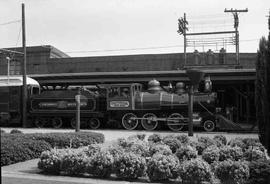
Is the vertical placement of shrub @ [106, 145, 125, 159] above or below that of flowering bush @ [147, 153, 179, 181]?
above

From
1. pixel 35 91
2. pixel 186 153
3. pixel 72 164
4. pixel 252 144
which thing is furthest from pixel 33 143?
pixel 35 91

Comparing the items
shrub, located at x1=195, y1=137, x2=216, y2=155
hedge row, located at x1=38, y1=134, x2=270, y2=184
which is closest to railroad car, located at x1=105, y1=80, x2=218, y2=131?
shrub, located at x1=195, y1=137, x2=216, y2=155

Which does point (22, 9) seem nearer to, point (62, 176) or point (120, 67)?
point (120, 67)

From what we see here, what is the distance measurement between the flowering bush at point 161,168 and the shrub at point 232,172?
0.90m

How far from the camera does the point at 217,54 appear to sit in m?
32.9

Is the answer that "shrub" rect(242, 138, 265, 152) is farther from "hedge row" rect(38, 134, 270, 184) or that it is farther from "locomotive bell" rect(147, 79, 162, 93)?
"locomotive bell" rect(147, 79, 162, 93)

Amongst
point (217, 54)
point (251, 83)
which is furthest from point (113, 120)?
point (217, 54)

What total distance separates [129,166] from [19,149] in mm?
3597

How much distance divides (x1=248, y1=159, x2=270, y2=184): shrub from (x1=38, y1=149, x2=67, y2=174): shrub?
4086 mm

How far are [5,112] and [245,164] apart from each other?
74.7 feet

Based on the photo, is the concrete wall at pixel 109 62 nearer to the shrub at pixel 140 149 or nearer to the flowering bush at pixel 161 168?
the shrub at pixel 140 149

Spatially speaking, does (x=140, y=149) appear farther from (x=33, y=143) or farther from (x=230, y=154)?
(x=33, y=143)

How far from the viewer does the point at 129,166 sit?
8.41 metres

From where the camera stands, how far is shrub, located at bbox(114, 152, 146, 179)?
27.5 feet
